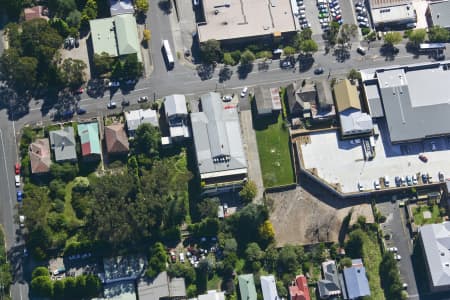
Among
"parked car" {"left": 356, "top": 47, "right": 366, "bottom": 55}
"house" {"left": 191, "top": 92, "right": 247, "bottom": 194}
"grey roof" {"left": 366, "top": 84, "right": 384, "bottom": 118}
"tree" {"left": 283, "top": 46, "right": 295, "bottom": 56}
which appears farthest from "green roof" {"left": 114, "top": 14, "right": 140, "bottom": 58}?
"grey roof" {"left": 366, "top": 84, "right": 384, "bottom": 118}

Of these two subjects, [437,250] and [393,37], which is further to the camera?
[393,37]

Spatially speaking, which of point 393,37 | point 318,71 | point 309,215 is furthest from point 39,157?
point 393,37

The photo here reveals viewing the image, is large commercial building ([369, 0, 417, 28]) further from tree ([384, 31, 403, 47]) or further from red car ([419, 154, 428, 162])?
red car ([419, 154, 428, 162])

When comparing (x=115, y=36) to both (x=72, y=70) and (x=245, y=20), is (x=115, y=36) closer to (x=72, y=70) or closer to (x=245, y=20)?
(x=72, y=70)

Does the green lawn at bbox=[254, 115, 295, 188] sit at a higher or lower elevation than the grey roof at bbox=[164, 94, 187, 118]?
lower

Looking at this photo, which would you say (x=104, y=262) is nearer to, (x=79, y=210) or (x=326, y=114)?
(x=79, y=210)
